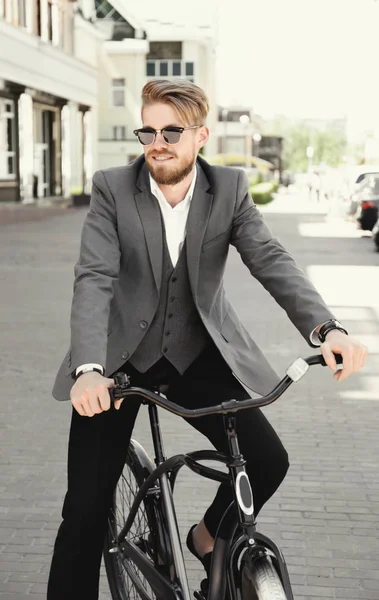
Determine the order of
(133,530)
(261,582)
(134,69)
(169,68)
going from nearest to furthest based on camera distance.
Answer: (261,582)
(133,530)
(134,69)
(169,68)

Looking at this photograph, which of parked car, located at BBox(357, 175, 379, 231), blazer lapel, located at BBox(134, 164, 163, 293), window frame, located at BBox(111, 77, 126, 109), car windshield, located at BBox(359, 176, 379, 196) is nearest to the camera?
blazer lapel, located at BBox(134, 164, 163, 293)

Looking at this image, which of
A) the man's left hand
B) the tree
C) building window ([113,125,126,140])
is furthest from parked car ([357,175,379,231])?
the tree

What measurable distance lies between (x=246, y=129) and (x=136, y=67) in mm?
50946

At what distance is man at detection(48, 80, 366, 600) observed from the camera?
264 centimetres

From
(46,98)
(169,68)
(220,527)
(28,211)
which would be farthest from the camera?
(169,68)

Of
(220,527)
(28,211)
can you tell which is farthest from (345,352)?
(28,211)

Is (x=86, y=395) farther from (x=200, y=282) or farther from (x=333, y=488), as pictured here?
(x=333, y=488)

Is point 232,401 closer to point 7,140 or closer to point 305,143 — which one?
point 7,140

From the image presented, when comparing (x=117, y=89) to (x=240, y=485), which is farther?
(x=117, y=89)

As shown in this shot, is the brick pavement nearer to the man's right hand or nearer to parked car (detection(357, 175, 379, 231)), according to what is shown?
the man's right hand

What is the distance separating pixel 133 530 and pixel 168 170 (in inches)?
47.7

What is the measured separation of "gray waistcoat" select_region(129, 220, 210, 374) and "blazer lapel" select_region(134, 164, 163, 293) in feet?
0.11

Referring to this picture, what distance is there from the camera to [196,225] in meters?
2.82

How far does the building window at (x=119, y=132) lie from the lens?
68.8m
